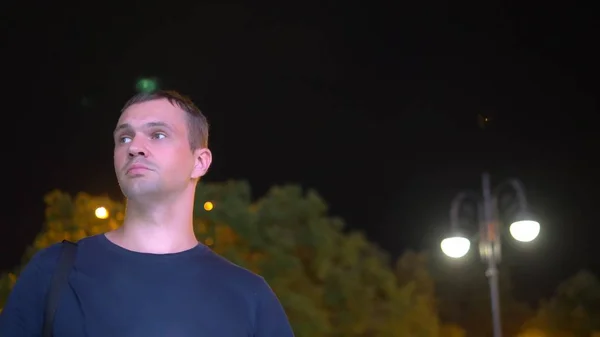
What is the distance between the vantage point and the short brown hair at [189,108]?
2248 mm

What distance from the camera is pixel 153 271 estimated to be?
2059mm

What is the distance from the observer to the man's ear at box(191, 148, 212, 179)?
2.28 metres

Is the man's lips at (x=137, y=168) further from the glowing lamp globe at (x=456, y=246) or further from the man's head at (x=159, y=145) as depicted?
the glowing lamp globe at (x=456, y=246)

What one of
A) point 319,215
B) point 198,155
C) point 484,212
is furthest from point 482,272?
point 198,155

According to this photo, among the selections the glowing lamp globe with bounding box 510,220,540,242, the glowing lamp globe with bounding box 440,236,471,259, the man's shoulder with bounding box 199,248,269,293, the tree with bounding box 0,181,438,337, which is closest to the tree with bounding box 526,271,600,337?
the tree with bounding box 0,181,438,337

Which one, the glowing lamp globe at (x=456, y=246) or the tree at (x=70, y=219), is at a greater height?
the tree at (x=70, y=219)

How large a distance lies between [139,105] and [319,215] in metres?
15.8

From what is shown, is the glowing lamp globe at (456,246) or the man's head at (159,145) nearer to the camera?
the man's head at (159,145)

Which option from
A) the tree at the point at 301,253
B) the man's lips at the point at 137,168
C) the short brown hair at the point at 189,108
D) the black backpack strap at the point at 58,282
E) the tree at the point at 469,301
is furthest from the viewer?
the tree at the point at 469,301

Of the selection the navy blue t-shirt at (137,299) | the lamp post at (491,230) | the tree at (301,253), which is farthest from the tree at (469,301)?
the navy blue t-shirt at (137,299)

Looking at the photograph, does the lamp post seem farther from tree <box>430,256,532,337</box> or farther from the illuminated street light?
tree <box>430,256,532,337</box>

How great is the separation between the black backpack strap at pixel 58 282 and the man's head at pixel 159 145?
231 millimetres

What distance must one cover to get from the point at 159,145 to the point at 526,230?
9023mm

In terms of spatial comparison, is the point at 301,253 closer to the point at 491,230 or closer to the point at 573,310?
the point at 491,230
